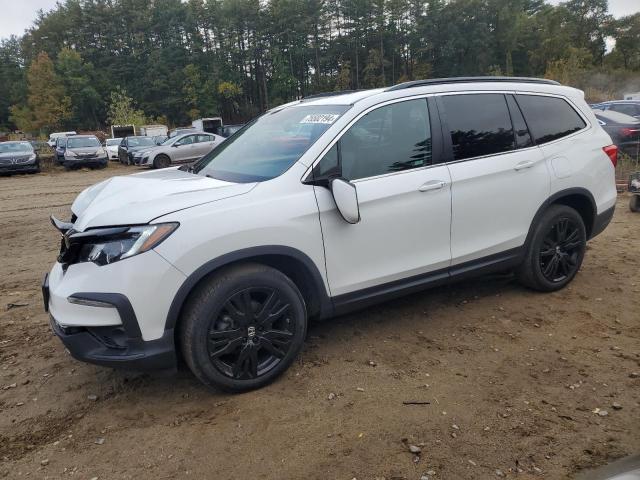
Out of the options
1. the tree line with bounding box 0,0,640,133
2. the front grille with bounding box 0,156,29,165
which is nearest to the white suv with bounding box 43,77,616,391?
the front grille with bounding box 0,156,29,165

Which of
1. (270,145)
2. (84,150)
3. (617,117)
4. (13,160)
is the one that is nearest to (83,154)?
(84,150)

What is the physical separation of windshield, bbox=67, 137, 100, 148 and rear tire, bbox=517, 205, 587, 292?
21.9 meters

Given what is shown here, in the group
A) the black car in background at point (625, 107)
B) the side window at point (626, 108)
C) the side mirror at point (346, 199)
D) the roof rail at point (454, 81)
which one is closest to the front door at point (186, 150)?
the black car in background at point (625, 107)

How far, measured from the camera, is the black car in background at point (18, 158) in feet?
63.7

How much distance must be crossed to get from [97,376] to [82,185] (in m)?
14.3

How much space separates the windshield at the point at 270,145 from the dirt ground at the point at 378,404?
4.51ft

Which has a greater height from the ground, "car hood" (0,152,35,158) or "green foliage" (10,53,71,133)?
"green foliage" (10,53,71,133)

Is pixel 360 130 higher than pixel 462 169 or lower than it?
higher

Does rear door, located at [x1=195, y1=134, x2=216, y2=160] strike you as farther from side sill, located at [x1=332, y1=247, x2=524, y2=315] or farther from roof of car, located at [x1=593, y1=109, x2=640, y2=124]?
side sill, located at [x1=332, y1=247, x2=524, y2=315]

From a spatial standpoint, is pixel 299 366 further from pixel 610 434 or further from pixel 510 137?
pixel 510 137

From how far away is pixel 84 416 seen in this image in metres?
2.97

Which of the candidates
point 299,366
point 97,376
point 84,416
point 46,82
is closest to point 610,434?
point 299,366

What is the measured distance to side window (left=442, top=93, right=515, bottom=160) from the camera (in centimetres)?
381

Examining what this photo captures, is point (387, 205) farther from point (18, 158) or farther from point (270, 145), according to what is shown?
point (18, 158)
